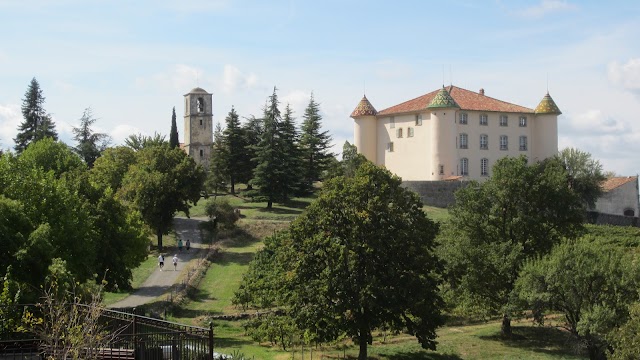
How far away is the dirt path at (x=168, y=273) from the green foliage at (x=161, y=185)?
7.63 feet

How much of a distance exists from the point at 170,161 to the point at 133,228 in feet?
55.0

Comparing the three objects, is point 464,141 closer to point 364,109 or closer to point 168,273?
point 364,109

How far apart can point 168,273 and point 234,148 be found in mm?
28455

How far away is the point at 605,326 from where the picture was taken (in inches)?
1169

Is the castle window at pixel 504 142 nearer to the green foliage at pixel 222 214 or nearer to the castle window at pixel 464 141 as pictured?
the castle window at pixel 464 141

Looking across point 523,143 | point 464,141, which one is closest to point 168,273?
point 464,141

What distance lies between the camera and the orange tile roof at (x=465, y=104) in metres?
75.1

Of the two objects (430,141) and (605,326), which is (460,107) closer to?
(430,141)

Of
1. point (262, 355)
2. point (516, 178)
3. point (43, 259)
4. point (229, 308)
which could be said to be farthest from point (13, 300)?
point (516, 178)

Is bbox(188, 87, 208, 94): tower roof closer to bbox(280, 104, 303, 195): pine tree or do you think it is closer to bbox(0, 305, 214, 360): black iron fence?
bbox(280, 104, 303, 195): pine tree

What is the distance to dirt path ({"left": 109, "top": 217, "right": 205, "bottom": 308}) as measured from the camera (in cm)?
4178

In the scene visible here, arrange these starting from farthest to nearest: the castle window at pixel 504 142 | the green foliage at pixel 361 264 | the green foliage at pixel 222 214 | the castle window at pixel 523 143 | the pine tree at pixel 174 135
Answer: the pine tree at pixel 174 135 → the castle window at pixel 523 143 → the castle window at pixel 504 142 → the green foliage at pixel 222 214 → the green foliage at pixel 361 264

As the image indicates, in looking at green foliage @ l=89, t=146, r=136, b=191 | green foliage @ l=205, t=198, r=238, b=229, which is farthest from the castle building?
green foliage @ l=89, t=146, r=136, b=191

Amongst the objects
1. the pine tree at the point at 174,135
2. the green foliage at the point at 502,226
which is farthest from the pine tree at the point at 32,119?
the green foliage at the point at 502,226
